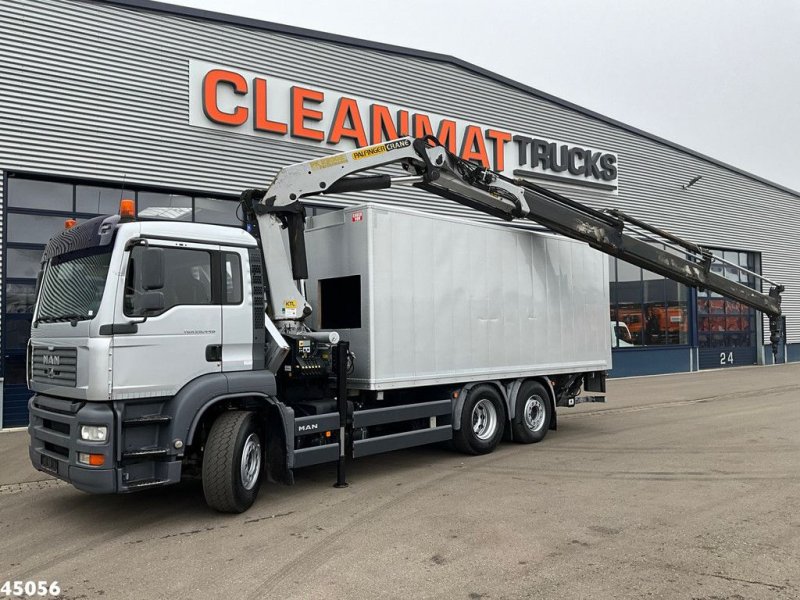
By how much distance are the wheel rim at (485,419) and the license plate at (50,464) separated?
524 cm

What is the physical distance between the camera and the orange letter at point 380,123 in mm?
16641

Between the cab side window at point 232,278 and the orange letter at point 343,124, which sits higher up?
the orange letter at point 343,124

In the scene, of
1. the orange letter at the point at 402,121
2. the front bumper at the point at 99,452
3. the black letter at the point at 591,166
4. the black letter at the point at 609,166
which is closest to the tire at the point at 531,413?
the front bumper at the point at 99,452

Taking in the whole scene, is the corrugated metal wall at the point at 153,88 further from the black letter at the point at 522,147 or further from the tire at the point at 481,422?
the tire at the point at 481,422

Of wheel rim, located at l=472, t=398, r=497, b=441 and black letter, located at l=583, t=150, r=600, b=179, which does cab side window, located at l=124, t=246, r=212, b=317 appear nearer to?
wheel rim, located at l=472, t=398, r=497, b=441

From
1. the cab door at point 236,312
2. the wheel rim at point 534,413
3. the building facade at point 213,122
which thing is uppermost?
the building facade at point 213,122

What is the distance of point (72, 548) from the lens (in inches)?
215

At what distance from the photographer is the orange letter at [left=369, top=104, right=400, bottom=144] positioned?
1664 centimetres

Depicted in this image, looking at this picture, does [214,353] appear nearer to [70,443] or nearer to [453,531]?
[70,443]

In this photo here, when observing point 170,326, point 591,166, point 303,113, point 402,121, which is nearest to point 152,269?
point 170,326

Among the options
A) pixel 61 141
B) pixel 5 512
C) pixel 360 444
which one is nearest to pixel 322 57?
pixel 61 141

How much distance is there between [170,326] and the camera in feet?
19.7

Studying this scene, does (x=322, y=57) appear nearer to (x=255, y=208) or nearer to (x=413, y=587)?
(x=255, y=208)

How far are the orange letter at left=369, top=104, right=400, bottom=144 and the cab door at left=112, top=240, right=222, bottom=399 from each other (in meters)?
11.0
